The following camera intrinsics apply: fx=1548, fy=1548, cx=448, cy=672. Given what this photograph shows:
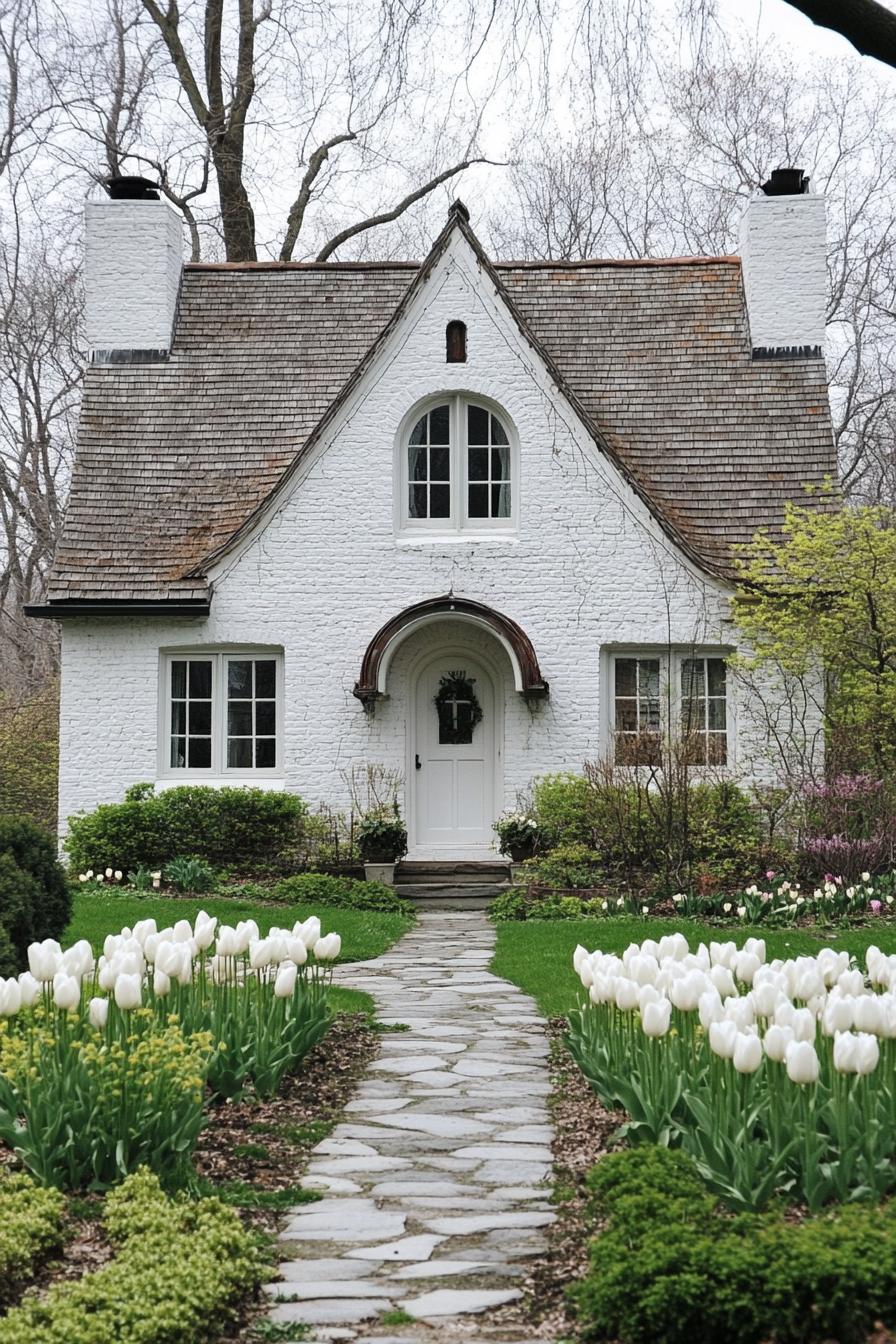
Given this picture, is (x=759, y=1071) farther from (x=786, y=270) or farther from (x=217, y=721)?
(x=786, y=270)

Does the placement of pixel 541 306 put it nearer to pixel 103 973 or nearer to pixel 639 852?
pixel 639 852

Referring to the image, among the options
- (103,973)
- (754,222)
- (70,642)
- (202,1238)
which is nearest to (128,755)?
(70,642)

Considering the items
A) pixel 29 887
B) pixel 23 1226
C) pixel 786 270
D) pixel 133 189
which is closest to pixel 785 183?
pixel 786 270

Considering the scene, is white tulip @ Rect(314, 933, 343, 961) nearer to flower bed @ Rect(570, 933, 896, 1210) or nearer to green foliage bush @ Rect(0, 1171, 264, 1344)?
flower bed @ Rect(570, 933, 896, 1210)

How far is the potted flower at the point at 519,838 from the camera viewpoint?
1686cm

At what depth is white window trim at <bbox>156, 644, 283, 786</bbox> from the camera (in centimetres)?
1816

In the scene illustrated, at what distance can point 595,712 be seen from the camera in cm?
1781

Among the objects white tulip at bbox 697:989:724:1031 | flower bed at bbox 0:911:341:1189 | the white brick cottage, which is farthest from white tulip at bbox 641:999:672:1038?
the white brick cottage

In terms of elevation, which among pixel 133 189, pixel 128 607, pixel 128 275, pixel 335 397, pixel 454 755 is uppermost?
pixel 133 189

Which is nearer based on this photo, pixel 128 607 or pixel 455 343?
pixel 128 607

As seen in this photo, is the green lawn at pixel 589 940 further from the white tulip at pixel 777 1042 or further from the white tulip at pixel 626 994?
the white tulip at pixel 777 1042

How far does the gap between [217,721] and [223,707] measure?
0.18 m

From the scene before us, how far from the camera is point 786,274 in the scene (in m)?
19.9

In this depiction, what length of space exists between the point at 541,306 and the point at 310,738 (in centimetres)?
672
